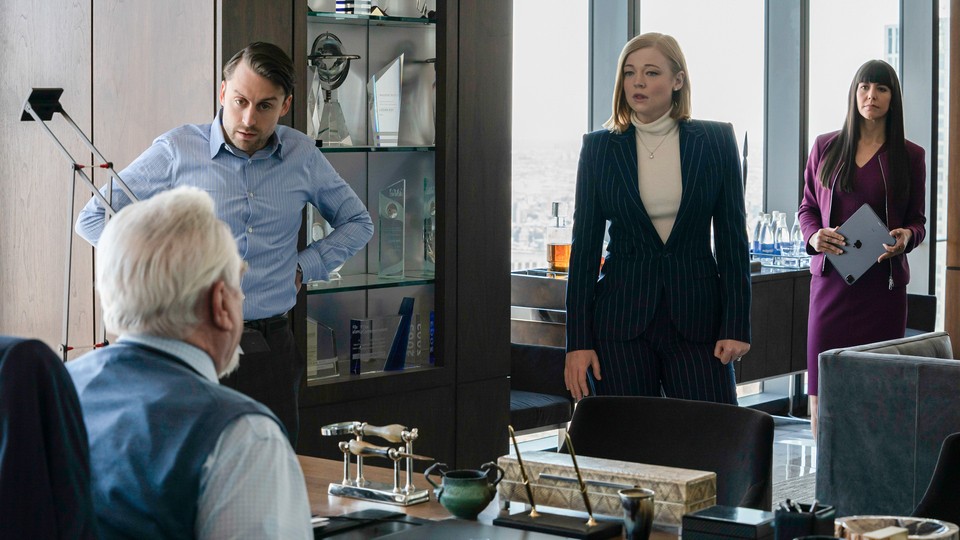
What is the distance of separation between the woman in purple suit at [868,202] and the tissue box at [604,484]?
3.19m

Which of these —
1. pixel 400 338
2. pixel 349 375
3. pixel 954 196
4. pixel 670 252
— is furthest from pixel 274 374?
pixel 954 196

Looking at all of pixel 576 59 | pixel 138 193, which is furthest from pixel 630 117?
pixel 576 59

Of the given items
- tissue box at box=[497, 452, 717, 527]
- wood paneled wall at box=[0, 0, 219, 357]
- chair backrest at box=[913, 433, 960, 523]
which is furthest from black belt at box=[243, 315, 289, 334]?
chair backrest at box=[913, 433, 960, 523]

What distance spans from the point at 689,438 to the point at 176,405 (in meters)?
1.53

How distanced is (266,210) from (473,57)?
1232 millimetres

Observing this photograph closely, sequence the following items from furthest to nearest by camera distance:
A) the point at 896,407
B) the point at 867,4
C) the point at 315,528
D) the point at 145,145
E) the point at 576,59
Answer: the point at 867,4
the point at 576,59
the point at 896,407
the point at 145,145
the point at 315,528

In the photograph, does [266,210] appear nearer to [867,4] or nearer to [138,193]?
[138,193]

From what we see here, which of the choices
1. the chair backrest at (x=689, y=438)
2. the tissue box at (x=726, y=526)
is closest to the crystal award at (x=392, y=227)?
the chair backrest at (x=689, y=438)

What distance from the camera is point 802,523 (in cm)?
192

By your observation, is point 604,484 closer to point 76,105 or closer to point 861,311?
point 76,105

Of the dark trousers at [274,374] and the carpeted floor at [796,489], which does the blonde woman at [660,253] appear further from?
the carpeted floor at [796,489]

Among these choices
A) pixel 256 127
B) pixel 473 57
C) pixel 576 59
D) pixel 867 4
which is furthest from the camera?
pixel 867 4

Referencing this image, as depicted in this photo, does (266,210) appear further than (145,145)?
No

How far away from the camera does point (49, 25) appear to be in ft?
13.3
